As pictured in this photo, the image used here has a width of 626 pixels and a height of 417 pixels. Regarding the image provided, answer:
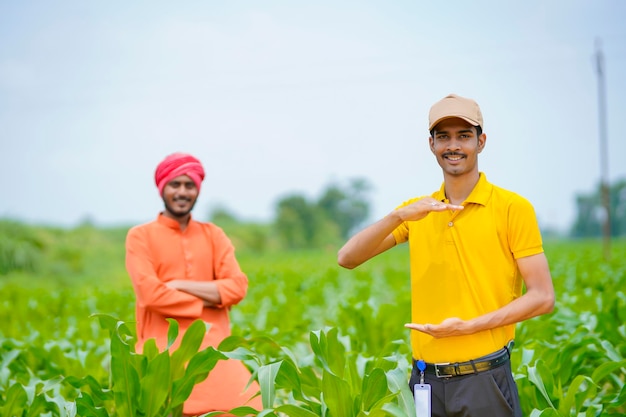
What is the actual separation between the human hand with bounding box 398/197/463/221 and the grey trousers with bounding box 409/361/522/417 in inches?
24.0

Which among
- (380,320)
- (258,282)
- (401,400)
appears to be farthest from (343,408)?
(258,282)

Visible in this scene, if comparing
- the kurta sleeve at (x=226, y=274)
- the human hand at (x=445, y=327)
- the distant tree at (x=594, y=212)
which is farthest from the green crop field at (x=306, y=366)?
the distant tree at (x=594, y=212)

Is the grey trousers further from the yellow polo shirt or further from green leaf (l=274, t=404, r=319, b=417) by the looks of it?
green leaf (l=274, t=404, r=319, b=417)

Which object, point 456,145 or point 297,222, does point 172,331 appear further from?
point 297,222

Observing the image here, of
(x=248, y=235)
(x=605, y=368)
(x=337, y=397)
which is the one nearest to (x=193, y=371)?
(x=337, y=397)

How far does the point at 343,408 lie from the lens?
3148 mm

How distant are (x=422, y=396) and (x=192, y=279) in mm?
1648

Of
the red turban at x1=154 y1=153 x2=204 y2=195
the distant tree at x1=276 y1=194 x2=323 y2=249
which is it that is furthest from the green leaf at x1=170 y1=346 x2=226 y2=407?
the distant tree at x1=276 y1=194 x2=323 y2=249

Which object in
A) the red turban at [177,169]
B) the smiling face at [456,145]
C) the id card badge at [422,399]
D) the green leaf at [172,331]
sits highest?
the red turban at [177,169]

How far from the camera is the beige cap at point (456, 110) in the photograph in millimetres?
2492

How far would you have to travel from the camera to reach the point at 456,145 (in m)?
2.53

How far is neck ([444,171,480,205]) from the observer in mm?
2607

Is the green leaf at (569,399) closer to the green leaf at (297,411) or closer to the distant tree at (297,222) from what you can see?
the green leaf at (297,411)

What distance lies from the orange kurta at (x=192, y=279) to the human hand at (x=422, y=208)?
1637 mm
